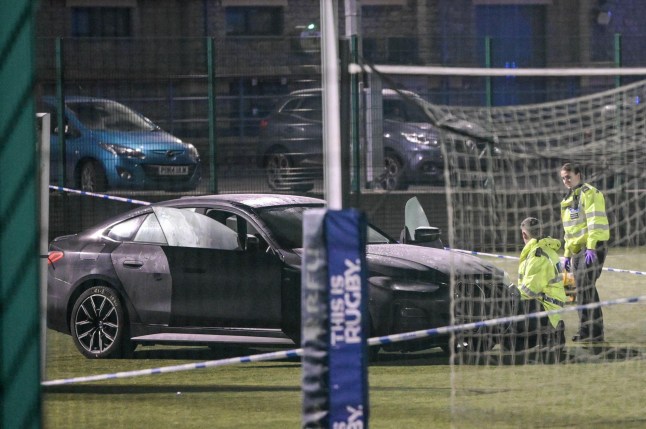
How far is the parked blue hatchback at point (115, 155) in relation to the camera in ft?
56.0

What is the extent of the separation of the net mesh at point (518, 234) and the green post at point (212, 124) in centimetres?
552

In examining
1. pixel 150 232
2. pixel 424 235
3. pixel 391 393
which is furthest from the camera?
pixel 424 235

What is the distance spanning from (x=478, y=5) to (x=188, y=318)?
26.4 metres

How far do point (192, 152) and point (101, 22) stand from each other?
17.3 metres

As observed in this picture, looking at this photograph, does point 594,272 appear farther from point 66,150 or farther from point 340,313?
point 66,150

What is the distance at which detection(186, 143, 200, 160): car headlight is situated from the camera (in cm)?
1730

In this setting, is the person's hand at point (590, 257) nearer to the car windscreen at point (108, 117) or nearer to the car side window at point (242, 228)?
the car side window at point (242, 228)

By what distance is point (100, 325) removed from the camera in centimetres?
1052

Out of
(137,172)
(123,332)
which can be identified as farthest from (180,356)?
(137,172)

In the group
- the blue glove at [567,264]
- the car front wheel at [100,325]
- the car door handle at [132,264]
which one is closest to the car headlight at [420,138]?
the blue glove at [567,264]

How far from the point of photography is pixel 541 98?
18641mm

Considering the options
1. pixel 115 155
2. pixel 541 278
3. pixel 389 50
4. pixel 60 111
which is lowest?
pixel 541 278

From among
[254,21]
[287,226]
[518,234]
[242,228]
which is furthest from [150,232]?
[254,21]

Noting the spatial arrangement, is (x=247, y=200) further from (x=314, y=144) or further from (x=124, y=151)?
(x=314, y=144)
